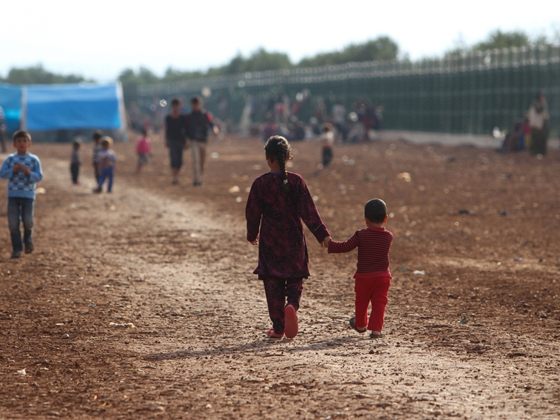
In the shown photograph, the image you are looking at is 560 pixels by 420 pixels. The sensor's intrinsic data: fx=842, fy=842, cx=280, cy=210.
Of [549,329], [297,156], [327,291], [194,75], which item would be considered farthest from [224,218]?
[194,75]

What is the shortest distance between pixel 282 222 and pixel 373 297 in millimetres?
837

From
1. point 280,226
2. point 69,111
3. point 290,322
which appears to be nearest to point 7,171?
point 280,226

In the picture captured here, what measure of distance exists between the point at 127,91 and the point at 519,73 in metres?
60.5

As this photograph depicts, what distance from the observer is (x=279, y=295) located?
6074mm

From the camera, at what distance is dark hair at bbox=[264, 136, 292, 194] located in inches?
234

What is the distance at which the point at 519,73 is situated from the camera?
32.7 metres

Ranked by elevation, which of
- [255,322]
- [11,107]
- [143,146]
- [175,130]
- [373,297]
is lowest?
[255,322]

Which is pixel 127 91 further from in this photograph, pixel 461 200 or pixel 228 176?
pixel 461 200

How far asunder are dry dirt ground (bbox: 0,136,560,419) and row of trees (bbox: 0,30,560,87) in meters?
34.9

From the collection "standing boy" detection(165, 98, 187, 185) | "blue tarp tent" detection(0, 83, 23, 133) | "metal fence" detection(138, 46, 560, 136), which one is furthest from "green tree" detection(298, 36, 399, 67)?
"standing boy" detection(165, 98, 187, 185)

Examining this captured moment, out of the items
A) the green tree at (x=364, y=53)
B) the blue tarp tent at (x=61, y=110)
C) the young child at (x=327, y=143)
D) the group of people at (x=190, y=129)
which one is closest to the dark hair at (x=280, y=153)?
the group of people at (x=190, y=129)

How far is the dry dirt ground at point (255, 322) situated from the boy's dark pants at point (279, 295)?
185 mm

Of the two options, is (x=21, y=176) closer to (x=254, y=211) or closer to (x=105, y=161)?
(x=254, y=211)

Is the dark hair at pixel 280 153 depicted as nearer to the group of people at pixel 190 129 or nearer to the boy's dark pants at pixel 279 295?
the boy's dark pants at pixel 279 295
